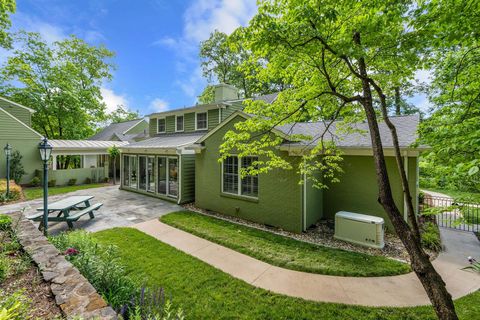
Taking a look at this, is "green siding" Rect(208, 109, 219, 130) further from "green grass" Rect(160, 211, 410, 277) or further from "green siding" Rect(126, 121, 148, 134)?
"green siding" Rect(126, 121, 148, 134)

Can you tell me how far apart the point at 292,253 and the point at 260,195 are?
2.67 metres

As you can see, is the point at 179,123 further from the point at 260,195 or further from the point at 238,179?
the point at 260,195

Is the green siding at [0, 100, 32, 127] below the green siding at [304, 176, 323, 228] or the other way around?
the other way around

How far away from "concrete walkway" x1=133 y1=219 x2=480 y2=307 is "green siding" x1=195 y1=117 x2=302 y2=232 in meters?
2.35

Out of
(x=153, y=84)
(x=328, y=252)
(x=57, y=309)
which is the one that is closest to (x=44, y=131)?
(x=153, y=84)

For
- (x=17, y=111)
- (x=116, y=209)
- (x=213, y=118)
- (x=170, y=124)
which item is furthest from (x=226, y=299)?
(x=17, y=111)

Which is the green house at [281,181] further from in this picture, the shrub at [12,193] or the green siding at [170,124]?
the shrub at [12,193]

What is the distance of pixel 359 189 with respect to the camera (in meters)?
7.86

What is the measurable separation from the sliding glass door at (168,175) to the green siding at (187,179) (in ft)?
2.38

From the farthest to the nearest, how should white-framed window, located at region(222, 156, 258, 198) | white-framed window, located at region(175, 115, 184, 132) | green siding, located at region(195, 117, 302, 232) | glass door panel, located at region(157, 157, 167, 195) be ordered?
white-framed window, located at region(175, 115, 184, 132), glass door panel, located at region(157, 157, 167, 195), white-framed window, located at region(222, 156, 258, 198), green siding, located at region(195, 117, 302, 232)

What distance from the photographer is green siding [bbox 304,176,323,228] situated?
749 cm

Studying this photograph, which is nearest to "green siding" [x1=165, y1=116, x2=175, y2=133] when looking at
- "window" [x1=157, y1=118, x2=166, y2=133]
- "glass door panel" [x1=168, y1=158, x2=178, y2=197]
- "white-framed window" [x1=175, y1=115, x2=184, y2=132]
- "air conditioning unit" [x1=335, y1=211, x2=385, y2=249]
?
"white-framed window" [x1=175, y1=115, x2=184, y2=132]

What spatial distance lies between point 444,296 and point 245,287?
3088mm

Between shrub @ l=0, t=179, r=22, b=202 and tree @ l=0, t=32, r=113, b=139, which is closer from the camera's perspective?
shrub @ l=0, t=179, r=22, b=202
